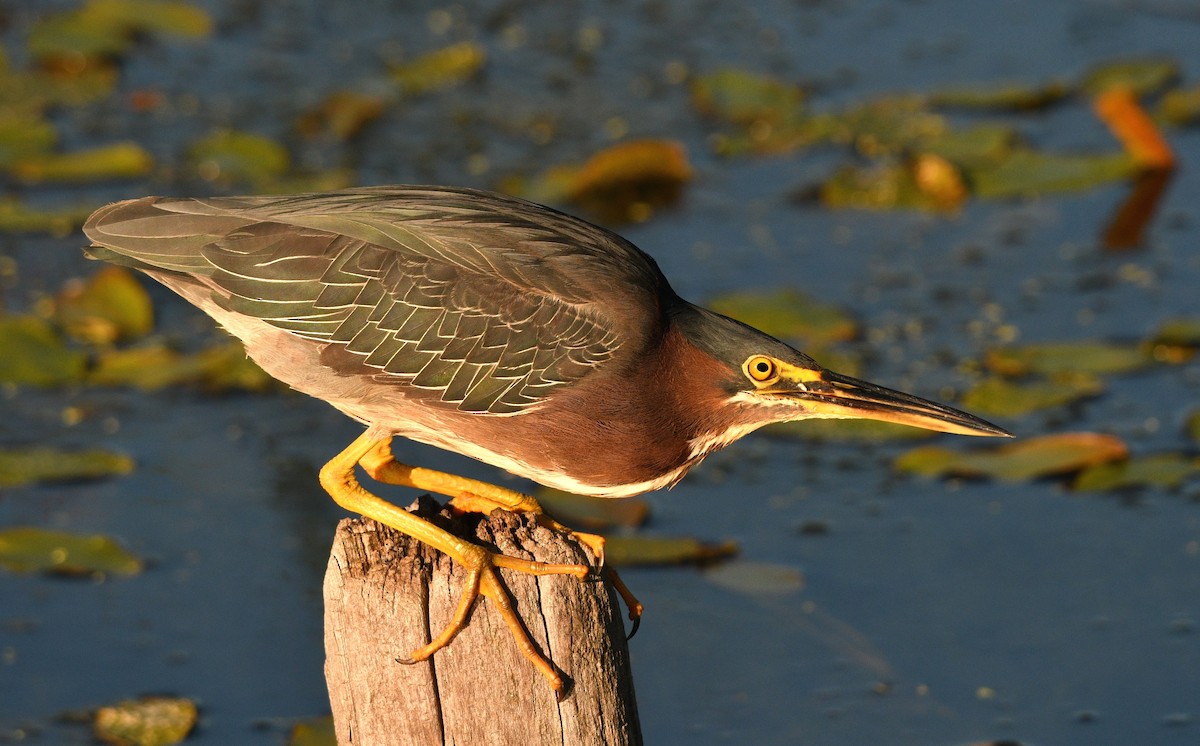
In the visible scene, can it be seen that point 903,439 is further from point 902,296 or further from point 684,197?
point 684,197

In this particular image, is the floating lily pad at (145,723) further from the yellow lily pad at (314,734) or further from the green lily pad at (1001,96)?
the green lily pad at (1001,96)

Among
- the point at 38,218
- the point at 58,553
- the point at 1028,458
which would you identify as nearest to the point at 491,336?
the point at 58,553

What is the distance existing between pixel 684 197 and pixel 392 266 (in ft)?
17.9

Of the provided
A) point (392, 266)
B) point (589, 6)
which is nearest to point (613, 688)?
point (392, 266)

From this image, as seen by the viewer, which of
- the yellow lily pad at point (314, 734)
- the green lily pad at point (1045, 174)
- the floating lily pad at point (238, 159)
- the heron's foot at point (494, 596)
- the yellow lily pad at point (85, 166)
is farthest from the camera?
the floating lily pad at point (238, 159)

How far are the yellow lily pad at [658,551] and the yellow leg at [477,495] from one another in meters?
1.99

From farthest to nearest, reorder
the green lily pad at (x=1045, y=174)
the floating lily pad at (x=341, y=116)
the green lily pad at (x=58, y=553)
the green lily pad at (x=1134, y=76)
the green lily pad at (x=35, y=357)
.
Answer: the floating lily pad at (x=341, y=116) < the green lily pad at (x=1134, y=76) < the green lily pad at (x=1045, y=174) < the green lily pad at (x=35, y=357) < the green lily pad at (x=58, y=553)

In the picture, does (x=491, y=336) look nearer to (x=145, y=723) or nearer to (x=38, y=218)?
(x=145, y=723)

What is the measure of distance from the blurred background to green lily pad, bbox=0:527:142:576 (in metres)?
0.02

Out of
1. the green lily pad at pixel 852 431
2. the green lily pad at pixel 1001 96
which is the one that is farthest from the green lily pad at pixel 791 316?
the green lily pad at pixel 1001 96

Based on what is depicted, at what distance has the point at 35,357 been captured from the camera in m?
7.63

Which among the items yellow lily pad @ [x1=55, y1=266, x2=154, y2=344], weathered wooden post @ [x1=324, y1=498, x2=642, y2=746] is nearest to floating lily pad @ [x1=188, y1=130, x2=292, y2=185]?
yellow lily pad @ [x1=55, y1=266, x2=154, y2=344]

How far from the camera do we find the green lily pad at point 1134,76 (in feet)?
33.1

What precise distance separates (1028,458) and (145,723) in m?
3.90
